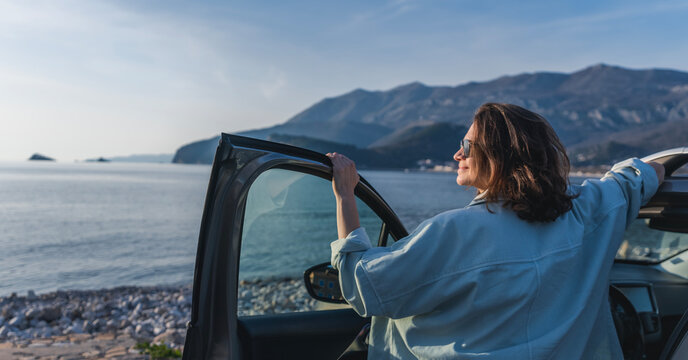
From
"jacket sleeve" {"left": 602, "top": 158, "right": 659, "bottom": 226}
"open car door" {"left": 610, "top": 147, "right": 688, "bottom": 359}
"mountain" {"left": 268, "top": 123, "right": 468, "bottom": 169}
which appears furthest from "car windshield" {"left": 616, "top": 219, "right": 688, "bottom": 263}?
"mountain" {"left": 268, "top": 123, "right": 468, "bottom": 169}

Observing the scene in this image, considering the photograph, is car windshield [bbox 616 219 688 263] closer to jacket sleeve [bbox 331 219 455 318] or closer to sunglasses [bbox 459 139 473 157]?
sunglasses [bbox 459 139 473 157]

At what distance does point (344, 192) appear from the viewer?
1.83m

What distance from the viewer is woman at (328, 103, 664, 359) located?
4.57ft

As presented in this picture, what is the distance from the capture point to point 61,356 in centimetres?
574

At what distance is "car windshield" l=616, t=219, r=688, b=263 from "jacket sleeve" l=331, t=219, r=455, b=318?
1.84m

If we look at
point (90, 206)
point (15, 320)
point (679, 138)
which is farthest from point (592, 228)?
point (679, 138)

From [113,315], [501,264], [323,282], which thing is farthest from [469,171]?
[113,315]

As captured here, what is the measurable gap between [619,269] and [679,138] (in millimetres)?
181601

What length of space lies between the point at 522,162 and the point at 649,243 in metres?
1.81

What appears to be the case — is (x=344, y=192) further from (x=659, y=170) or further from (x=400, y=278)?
(x=659, y=170)

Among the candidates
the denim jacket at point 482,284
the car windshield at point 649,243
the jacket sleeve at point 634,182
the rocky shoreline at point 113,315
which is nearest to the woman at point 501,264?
the denim jacket at point 482,284

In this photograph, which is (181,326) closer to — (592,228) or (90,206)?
(592,228)

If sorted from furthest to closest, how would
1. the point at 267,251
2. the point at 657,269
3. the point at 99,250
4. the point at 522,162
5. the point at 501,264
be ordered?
the point at 99,250 → the point at 657,269 → the point at 267,251 → the point at 522,162 → the point at 501,264

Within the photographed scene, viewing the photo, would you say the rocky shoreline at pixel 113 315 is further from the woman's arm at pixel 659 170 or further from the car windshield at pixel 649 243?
the car windshield at pixel 649 243
